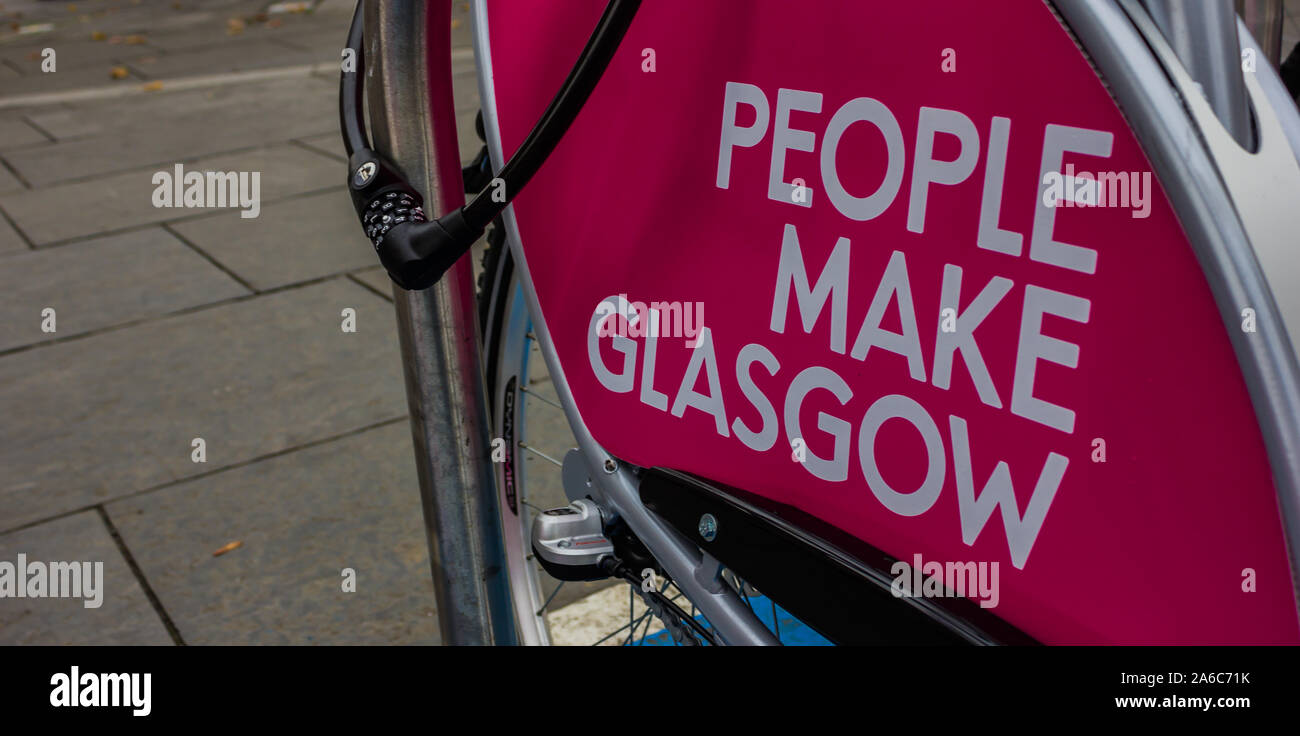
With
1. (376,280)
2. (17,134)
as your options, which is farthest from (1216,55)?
(17,134)

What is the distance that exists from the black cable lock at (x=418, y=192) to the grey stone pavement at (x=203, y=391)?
1295mm

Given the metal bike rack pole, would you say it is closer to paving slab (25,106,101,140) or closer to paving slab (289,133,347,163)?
paving slab (289,133,347,163)

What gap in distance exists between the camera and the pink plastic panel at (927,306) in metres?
0.83

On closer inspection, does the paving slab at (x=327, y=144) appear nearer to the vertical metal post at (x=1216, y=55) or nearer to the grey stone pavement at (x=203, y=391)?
the grey stone pavement at (x=203, y=391)

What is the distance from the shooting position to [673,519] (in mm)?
1283

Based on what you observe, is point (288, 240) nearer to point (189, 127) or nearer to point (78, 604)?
point (189, 127)

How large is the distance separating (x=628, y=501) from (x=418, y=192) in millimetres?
417

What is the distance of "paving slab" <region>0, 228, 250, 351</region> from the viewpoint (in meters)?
3.96
